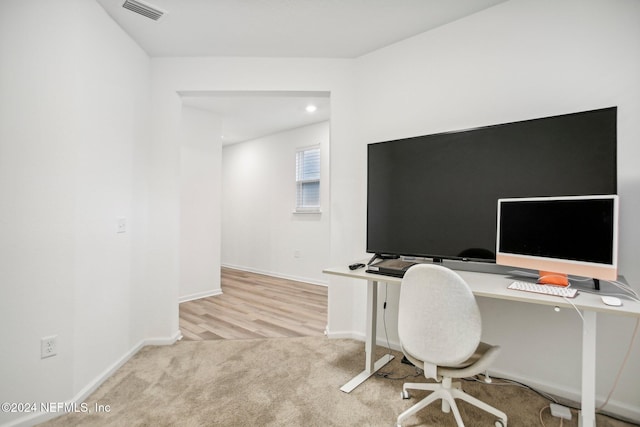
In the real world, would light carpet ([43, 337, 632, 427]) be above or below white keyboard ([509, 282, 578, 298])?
below

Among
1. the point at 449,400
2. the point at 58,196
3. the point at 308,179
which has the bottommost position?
the point at 449,400

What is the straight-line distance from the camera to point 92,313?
2041mm

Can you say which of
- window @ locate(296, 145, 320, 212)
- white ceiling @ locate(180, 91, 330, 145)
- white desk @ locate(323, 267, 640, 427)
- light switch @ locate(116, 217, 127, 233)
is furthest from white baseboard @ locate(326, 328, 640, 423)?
window @ locate(296, 145, 320, 212)

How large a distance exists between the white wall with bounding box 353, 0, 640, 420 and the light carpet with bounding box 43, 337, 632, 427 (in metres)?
0.29

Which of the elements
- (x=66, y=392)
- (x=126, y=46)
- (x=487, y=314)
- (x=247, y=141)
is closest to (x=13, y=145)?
(x=126, y=46)

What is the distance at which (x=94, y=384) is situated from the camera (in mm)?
1993

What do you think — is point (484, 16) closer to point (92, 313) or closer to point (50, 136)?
point (50, 136)

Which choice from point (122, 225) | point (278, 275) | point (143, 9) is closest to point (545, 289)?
point (122, 225)

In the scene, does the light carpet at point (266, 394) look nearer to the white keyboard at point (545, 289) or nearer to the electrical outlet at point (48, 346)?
the electrical outlet at point (48, 346)

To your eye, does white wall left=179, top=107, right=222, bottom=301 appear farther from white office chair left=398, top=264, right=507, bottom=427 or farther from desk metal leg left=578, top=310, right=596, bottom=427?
desk metal leg left=578, top=310, right=596, bottom=427

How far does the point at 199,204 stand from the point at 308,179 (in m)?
1.84

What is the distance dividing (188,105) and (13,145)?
108 inches

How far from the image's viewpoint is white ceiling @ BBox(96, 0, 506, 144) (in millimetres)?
2121

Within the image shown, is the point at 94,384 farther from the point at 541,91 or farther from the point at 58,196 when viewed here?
the point at 541,91
